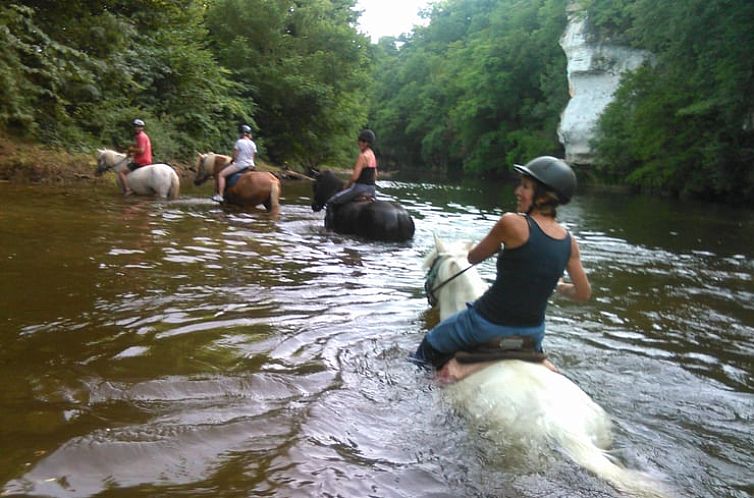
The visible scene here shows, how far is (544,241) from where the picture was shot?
13.1 ft

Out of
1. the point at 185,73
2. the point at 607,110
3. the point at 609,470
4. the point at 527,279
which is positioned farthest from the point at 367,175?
the point at 607,110

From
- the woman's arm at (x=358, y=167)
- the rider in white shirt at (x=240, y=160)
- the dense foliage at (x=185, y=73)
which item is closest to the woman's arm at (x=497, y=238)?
the woman's arm at (x=358, y=167)

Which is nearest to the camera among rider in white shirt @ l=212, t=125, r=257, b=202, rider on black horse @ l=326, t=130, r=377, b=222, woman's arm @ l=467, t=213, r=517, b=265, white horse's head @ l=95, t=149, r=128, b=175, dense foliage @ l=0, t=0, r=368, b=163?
woman's arm @ l=467, t=213, r=517, b=265

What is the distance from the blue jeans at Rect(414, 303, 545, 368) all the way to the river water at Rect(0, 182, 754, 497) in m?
0.21

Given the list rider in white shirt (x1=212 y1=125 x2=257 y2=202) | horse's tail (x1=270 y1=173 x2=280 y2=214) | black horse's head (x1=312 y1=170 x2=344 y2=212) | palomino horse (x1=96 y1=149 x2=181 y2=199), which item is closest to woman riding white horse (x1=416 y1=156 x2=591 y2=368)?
black horse's head (x1=312 y1=170 x2=344 y2=212)

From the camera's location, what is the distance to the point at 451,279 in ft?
16.7

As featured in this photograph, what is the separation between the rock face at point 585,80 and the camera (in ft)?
145

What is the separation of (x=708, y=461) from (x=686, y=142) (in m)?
32.9

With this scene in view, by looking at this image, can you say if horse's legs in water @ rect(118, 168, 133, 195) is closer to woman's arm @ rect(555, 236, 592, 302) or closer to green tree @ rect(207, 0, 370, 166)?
woman's arm @ rect(555, 236, 592, 302)

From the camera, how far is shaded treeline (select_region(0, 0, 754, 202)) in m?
16.5

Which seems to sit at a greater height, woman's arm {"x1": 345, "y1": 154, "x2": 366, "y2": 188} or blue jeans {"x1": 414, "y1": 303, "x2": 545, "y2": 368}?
woman's arm {"x1": 345, "y1": 154, "x2": 366, "y2": 188}

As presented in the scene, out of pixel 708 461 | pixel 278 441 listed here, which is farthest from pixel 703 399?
pixel 278 441

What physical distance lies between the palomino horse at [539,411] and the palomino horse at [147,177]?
1237cm

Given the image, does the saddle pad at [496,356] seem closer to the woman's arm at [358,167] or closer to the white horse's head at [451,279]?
the white horse's head at [451,279]
